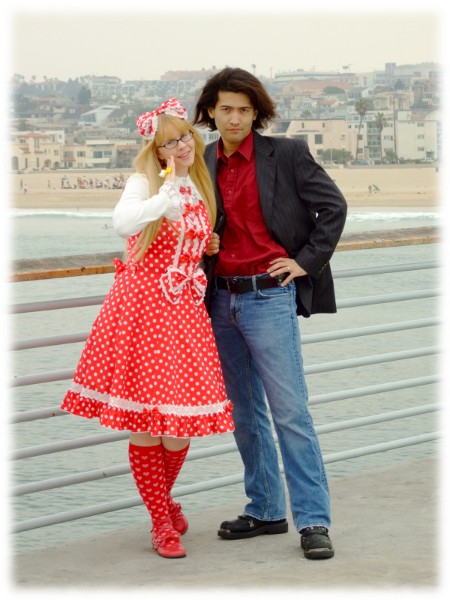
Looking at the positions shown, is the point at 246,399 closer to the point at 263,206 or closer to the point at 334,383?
the point at 263,206

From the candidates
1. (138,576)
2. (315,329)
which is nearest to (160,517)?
(138,576)

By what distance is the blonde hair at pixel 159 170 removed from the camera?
3.74 m

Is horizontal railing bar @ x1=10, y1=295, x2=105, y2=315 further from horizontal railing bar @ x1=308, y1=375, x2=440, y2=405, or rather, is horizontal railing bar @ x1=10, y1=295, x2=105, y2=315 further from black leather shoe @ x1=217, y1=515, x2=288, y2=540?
horizontal railing bar @ x1=308, y1=375, x2=440, y2=405

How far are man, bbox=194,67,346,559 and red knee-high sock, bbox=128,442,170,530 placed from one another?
36 cm

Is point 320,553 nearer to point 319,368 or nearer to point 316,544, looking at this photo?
point 316,544

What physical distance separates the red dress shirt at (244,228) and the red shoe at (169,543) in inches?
29.0

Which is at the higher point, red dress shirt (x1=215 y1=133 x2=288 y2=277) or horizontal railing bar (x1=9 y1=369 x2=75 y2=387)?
red dress shirt (x1=215 y1=133 x2=288 y2=277)

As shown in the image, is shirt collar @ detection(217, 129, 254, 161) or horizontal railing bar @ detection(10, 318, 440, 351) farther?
horizontal railing bar @ detection(10, 318, 440, 351)

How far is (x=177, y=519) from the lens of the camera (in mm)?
4133

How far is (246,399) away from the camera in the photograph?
13.5 ft

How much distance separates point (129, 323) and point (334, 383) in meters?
13.5

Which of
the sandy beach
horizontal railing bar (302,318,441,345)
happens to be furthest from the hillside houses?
horizontal railing bar (302,318,441,345)

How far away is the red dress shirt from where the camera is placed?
390 centimetres

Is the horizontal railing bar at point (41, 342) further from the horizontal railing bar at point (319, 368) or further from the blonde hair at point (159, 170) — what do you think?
the blonde hair at point (159, 170)
